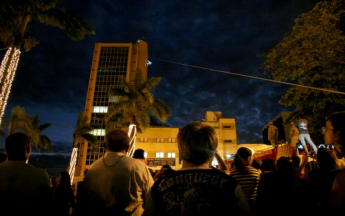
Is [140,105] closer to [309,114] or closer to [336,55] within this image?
[309,114]

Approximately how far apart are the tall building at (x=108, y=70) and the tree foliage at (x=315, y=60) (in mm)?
46515

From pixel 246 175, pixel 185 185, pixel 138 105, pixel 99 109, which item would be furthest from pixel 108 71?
pixel 185 185

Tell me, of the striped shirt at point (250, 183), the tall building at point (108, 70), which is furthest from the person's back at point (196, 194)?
the tall building at point (108, 70)

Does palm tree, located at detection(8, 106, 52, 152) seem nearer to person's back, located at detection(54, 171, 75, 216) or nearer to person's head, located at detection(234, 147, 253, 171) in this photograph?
person's back, located at detection(54, 171, 75, 216)

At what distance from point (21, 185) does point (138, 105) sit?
18.9 meters

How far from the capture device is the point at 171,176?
1732mm

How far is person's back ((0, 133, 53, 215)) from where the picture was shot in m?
2.38

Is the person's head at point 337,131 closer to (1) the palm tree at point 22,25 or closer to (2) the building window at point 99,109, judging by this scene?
(1) the palm tree at point 22,25

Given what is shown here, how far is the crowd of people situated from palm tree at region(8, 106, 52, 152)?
2413 cm

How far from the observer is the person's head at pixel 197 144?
5.95 ft

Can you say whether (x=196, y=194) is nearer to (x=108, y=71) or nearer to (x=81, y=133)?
(x=81, y=133)

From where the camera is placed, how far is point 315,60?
493 inches

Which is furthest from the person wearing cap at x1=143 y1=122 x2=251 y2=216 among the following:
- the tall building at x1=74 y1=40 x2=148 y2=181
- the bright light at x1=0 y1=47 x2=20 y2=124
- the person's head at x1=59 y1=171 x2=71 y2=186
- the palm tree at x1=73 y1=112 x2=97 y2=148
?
the tall building at x1=74 y1=40 x2=148 y2=181

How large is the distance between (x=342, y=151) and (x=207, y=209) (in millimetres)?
1862
